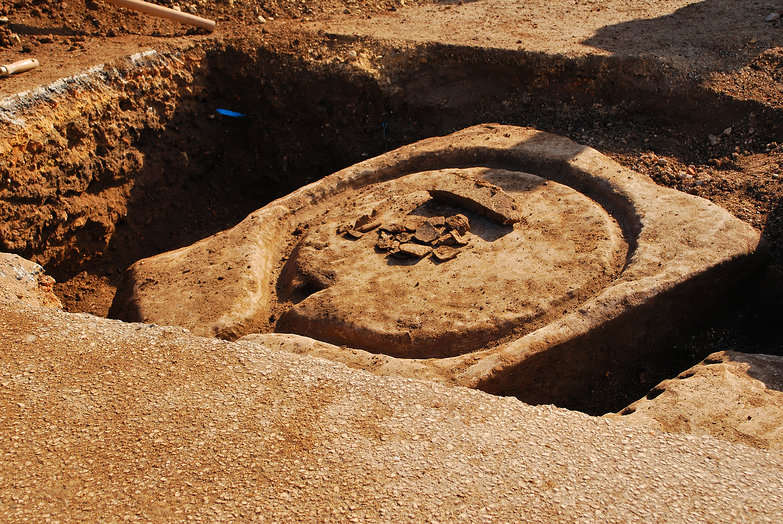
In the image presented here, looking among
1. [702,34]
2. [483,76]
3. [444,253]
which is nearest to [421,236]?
[444,253]

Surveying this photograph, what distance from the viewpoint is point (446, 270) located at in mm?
6992

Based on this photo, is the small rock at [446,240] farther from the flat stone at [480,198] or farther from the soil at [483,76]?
the soil at [483,76]

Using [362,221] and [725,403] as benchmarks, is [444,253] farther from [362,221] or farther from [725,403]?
[725,403]

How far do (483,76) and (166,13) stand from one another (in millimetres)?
4709

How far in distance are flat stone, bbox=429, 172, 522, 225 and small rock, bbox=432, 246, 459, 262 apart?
61cm

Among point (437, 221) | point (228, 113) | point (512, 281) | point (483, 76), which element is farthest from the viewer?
point (228, 113)

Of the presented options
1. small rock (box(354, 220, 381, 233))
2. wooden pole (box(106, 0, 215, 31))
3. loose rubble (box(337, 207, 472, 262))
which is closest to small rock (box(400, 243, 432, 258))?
loose rubble (box(337, 207, 472, 262))

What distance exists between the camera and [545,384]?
6133 millimetres

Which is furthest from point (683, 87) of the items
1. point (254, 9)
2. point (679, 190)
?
point (254, 9)

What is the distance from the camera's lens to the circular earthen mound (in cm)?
637

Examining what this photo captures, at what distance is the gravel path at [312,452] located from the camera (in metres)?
4.12

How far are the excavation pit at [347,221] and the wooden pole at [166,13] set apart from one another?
479mm

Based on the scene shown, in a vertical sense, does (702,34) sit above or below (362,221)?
above

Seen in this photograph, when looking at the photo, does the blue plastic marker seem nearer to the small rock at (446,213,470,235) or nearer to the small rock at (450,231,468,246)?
the small rock at (446,213,470,235)
